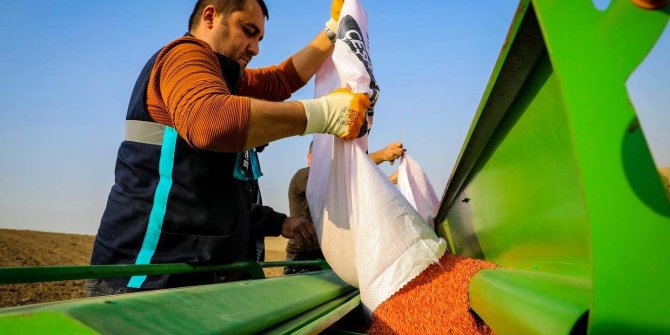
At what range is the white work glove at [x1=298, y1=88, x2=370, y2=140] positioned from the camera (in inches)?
59.0

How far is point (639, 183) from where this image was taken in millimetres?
607

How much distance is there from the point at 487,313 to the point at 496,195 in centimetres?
67

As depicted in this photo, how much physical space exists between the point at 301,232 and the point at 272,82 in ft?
3.33

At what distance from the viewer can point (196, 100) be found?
1.30 m

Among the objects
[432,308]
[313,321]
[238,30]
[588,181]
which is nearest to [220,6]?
[238,30]

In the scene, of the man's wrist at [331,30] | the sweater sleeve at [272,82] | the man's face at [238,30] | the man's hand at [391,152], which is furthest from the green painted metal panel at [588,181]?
the man's hand at [391,152]

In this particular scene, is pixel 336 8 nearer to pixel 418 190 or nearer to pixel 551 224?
pixel 418 190

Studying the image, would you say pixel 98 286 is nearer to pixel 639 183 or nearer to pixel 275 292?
pixel 275 292

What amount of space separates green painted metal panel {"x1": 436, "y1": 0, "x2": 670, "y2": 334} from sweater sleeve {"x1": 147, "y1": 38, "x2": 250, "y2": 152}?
83 cm

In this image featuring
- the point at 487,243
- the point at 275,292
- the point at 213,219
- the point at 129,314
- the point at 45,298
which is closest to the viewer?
the point at 129,314

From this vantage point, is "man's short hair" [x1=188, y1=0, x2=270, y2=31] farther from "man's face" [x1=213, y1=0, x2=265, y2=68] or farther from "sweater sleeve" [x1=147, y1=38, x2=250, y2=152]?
"sweater sleeve" [x1=147, y1=38, x2=250, y2=152]

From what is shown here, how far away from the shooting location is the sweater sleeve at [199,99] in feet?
4.19

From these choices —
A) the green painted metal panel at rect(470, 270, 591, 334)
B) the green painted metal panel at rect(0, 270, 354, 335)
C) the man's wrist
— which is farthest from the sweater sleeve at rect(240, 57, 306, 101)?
the green painted metal panel at rect(470, 270, 591, 334)

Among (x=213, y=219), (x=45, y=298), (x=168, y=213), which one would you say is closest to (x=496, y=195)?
(x=213, y=219)
